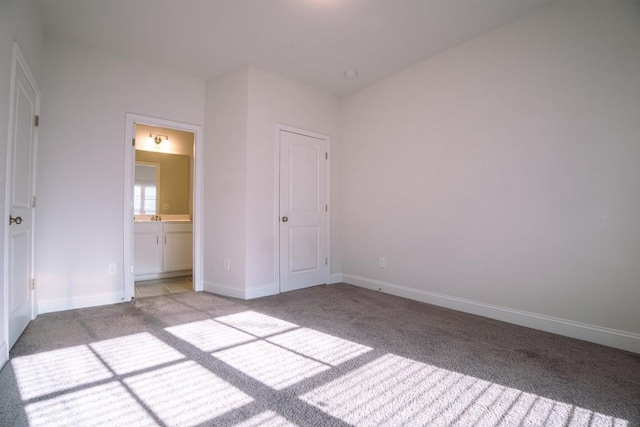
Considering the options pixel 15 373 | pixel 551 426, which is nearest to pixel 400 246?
pixel 551 426

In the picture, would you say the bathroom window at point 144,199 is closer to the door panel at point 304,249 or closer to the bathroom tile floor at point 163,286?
the bathroom tile floor at point 163,286

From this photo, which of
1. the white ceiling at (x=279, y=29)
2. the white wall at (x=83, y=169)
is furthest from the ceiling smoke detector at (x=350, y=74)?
the white wall at (x=83, y=169)

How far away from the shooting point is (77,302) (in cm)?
307

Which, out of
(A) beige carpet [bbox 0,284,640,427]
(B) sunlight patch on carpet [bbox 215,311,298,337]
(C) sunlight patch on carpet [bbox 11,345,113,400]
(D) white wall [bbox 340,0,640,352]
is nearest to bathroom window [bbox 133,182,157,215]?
(A) beige carpet [bbox 0,284,640,427]

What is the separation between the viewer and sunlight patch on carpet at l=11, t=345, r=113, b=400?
1655 millimetres

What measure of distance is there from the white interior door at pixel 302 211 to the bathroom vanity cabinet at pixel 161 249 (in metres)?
1.84

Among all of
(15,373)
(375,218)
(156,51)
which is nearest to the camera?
(15,373)

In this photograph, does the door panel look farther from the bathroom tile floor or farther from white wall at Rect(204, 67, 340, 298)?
the bathroom tile floor

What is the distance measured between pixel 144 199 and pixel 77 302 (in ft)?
6.94

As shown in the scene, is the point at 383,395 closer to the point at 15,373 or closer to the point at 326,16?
the point at 15,373

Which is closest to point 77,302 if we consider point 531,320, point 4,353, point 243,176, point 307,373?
point 4,353

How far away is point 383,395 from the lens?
1596 mm

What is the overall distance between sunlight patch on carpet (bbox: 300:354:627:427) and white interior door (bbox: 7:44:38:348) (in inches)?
84.7

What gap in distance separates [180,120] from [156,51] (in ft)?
2.41
